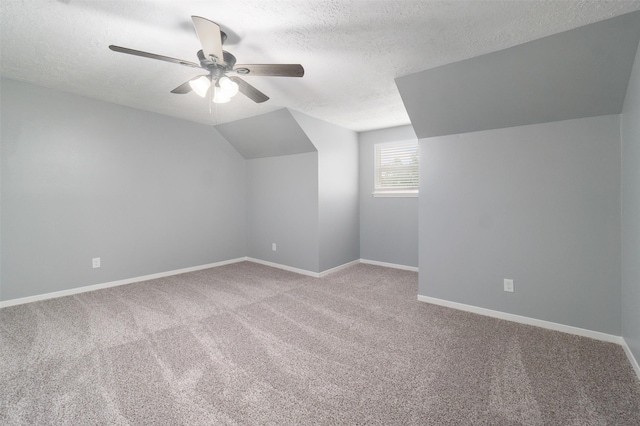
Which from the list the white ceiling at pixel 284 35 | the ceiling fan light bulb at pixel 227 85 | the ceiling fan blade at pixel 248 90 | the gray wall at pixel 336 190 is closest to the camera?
the white ceiling at pixel 284 35

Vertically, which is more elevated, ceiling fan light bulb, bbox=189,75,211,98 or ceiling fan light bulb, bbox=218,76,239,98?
ceiling fan light bulb, bbox=189,75,211,98

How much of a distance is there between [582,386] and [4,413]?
3.33 m

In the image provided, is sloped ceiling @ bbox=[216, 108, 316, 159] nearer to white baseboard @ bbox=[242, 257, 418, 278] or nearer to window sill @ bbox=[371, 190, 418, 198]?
window sill @ bbox=[371, 190, 418, 198]

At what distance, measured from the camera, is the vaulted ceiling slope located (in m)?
1.90

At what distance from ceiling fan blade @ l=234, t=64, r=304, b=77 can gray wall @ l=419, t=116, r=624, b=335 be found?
1.90 m

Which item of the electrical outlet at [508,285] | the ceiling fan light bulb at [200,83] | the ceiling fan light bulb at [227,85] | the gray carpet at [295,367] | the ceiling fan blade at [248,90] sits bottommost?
the gray carpet at [295,367]

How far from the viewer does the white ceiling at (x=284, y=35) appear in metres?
1.73

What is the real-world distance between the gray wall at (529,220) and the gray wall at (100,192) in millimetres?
3458

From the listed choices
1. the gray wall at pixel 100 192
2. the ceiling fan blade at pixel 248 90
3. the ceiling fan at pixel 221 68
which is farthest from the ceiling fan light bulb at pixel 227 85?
the gray wall at pixel 100 192

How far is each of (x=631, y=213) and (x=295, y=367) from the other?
8.50 ft

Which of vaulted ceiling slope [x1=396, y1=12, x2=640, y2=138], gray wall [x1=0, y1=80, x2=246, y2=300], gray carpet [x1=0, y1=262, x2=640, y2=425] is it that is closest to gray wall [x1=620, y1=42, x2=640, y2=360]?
vaulted ceiling slope [x1=396, y1=12, x2=640, y2=138]

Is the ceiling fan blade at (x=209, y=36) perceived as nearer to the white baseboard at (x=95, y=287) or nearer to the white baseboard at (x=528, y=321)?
the white baseboard at (x=528, y=321)

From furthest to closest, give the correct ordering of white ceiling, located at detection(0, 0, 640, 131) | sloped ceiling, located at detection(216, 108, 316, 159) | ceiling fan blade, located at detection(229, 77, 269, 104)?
sloped ceiling, located at detection(216, 108, 316, 159), ceiling fan blade, located at detection(229, 77, 269, 104), white ceiling, located at detection(0, 0, 640, 131)

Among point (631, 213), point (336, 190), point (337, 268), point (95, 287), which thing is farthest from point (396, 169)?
point (95, 287)
